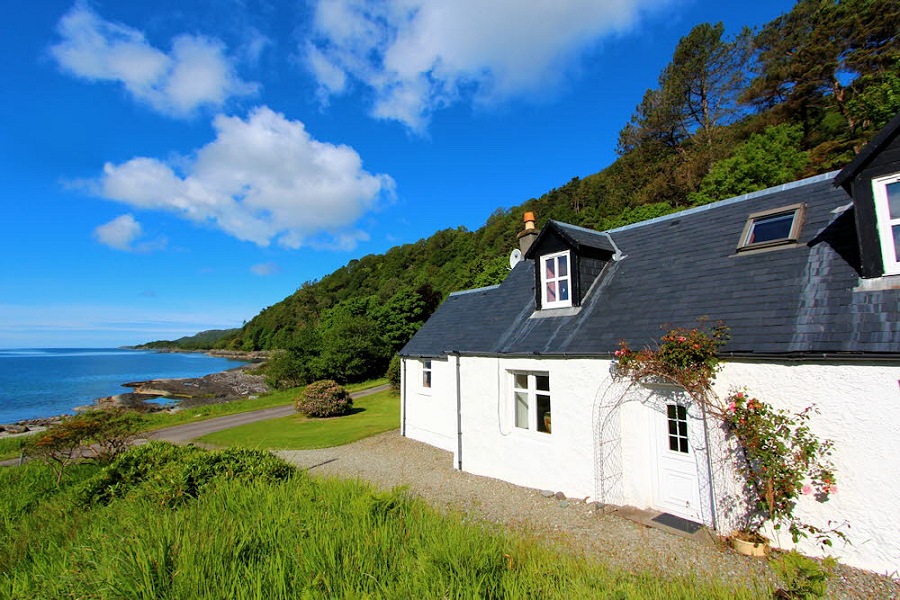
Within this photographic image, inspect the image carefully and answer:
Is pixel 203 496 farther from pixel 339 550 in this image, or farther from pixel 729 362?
pixel 729 362

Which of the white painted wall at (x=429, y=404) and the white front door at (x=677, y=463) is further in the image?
the white painted wall at (x=429, y=404)

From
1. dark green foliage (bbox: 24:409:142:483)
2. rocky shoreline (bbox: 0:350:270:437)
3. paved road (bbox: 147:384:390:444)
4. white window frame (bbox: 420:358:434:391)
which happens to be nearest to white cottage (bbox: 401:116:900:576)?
white window frame (bbox: 420:358:434:391)

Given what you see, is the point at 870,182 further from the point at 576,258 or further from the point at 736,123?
the point at 736,123

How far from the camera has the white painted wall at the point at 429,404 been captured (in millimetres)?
14664

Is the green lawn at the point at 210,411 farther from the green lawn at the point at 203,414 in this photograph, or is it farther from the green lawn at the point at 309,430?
the green lawn at the point at 309,430

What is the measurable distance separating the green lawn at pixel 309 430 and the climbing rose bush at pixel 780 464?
1416 cm

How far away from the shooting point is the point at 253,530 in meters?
4.70

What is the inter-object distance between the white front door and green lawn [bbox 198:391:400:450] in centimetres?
1250

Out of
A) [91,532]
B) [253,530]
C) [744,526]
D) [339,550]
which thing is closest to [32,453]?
[91,532]

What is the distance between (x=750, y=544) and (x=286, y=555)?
6875 mm

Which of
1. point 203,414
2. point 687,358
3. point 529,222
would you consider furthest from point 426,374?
point 203,414

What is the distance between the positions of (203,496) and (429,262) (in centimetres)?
8270

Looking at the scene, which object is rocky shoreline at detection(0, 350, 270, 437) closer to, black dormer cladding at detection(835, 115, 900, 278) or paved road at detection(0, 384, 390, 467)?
paved road at detection(0, 384, 390, 467)

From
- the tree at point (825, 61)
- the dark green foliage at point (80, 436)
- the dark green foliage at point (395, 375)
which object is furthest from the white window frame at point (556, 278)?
the tree at point (825, 61)
